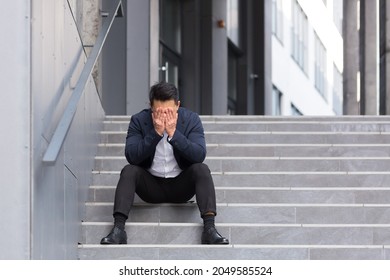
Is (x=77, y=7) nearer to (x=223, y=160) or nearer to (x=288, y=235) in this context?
(x=223, y=160)

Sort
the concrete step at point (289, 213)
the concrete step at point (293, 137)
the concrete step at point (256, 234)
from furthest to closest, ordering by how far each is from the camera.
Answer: the concrete step at point (293, 137) → the concrete step at point (289, 213) → the concrete step at point (256, 234)

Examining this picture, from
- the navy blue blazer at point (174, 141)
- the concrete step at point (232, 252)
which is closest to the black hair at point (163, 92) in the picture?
the navy blue blazer at point (174, 141)

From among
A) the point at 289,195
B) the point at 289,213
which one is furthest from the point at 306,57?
the point at 289,213

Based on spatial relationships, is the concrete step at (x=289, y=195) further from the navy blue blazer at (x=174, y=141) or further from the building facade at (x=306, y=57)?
the building facade at (x=306, y=57)

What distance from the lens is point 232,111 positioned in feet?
87.4

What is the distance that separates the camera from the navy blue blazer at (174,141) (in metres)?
8.41

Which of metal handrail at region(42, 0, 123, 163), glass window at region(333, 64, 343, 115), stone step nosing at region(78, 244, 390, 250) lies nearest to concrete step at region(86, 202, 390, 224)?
stone step nosing at region(78, 244, 390, 250)

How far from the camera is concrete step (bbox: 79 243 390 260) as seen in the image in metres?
7.85

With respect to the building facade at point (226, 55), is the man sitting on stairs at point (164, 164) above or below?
below

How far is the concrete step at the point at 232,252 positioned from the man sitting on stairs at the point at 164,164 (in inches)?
5.9

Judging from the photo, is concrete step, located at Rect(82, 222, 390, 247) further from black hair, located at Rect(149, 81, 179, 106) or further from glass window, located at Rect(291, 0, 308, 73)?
glass window, located at Rect(291, 0, 308, 73)

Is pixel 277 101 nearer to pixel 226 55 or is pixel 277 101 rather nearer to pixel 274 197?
pixel 226 55
